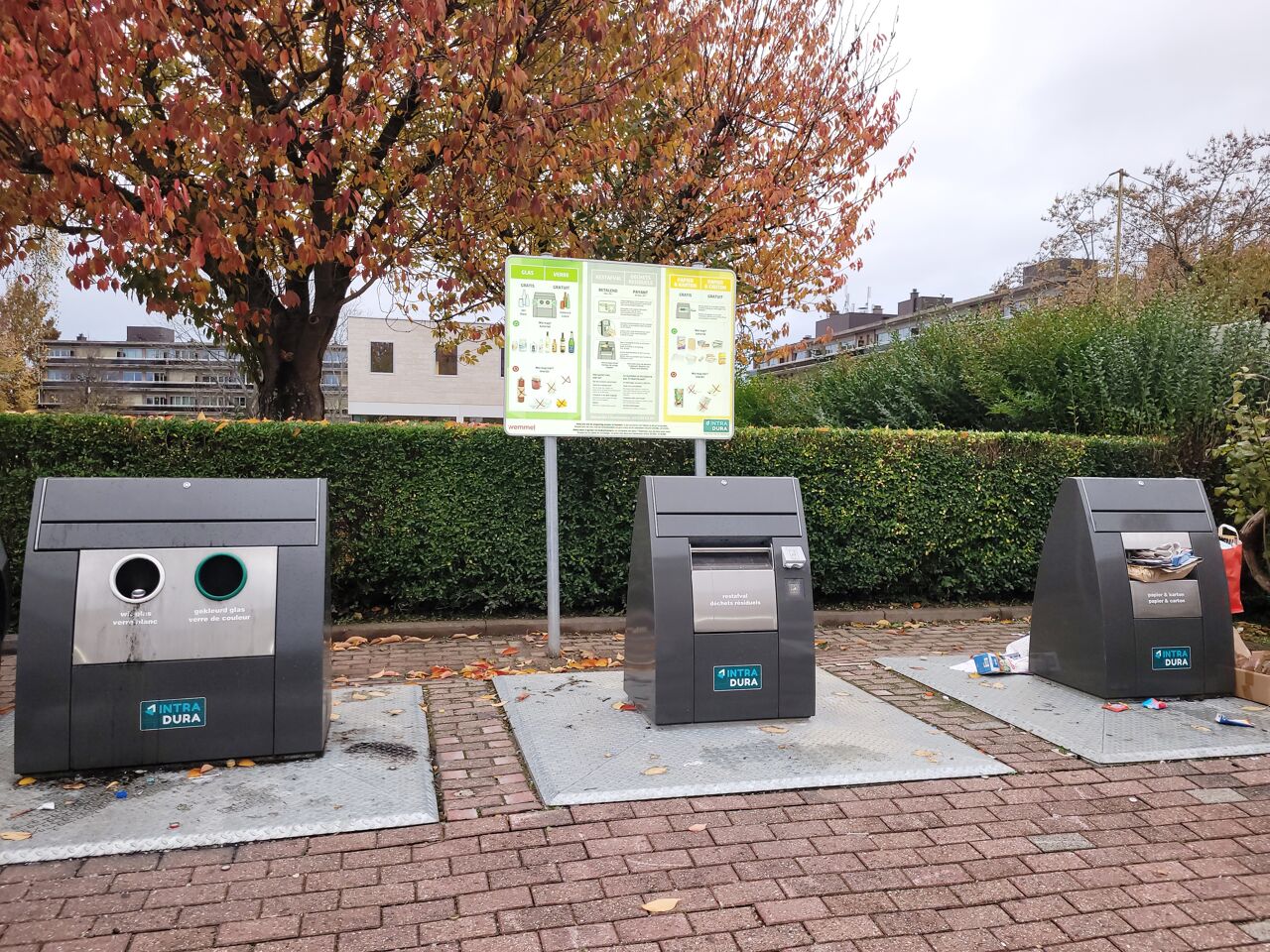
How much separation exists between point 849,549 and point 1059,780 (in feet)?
12.8

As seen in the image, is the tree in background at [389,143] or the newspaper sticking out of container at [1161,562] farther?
the tree in background at [389,143]

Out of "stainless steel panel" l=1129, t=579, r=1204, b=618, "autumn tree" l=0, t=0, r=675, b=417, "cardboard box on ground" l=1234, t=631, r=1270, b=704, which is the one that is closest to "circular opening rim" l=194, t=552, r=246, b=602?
"autumn tree" l=0, t=0, r=675, b=417

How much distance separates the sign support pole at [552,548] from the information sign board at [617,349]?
0.23 m

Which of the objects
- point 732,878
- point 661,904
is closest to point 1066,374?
point 732,878

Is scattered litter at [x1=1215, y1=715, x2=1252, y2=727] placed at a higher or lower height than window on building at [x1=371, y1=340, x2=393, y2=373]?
lower

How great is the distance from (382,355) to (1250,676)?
5039 cm

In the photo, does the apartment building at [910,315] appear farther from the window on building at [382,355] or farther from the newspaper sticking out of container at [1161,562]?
the window on building at [382,355]

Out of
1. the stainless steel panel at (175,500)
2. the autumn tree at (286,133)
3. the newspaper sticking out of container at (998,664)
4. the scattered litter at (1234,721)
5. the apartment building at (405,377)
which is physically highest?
the apartment building at (405,377)

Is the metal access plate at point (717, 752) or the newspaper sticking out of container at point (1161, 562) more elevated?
the newspaper sticking out of container at point (1161, 562)

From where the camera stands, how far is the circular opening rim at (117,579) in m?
3.59

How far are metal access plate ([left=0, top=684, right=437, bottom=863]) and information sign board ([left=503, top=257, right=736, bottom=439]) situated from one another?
2.96m

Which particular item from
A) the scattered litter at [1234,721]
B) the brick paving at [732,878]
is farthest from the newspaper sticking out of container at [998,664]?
the brick paving at [732,878]

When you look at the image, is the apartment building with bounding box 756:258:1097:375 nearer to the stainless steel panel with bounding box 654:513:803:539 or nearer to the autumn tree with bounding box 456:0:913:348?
the autumn tree with bounding box 456:0:913:348

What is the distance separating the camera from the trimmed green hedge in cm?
652
